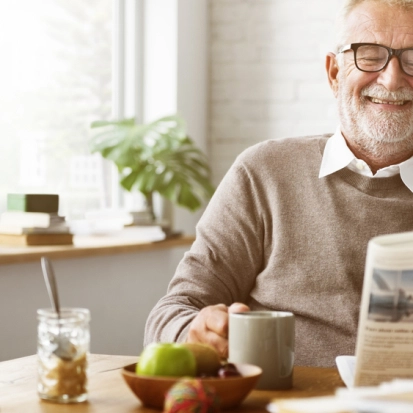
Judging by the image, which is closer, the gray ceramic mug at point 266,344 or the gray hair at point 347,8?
the gray ceramic mug at point 266,344

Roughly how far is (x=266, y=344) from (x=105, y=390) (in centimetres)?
26

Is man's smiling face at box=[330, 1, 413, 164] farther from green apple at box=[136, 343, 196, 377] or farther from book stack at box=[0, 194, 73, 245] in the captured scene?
book stack at box=[0, 194, 73, 245]

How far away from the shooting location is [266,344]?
1.20m

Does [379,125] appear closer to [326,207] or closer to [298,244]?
[326,207]

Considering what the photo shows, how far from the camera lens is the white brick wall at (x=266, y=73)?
390 centimetres

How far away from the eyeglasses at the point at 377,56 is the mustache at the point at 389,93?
0.14 feet

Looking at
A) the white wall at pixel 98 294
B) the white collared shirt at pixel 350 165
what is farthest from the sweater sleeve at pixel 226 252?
the white wall at pixel 98 294

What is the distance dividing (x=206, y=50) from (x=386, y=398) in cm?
339

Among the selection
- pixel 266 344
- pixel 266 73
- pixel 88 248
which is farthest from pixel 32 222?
pixel 266 344

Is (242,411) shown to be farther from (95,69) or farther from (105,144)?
(95,69)

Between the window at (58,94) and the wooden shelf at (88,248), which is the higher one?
the window at (58,94)

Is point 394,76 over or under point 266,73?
under

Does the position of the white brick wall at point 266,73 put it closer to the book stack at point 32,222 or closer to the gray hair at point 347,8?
the book stack at point 32,222

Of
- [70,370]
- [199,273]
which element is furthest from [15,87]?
[70,370]
